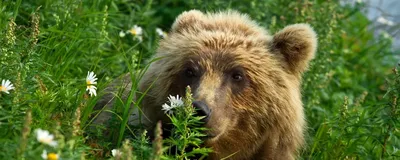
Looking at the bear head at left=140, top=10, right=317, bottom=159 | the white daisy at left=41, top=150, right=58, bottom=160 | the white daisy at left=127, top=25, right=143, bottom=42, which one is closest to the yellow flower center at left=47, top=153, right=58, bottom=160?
the white daisy at left=41, top=150, right=58, bottom=160

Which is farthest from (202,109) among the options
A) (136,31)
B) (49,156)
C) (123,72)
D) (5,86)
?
(136,31)

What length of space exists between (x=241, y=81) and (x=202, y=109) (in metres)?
0.76

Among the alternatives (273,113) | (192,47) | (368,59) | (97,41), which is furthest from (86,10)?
(368,59)

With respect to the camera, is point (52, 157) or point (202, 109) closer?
point (52, 157)

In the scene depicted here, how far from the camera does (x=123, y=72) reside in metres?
7.24

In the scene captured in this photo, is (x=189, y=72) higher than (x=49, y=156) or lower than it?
higher

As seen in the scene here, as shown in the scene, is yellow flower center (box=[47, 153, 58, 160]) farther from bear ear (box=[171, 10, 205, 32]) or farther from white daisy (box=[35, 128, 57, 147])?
bear ear (box=[171, 10, 205, 32])

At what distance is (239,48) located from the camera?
6.07 meters

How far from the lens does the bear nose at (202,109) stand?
5297mm

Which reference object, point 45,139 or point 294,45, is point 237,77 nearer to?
point 294,45

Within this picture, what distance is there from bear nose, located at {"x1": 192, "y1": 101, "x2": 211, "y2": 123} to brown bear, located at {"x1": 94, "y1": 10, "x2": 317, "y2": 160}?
29 cm

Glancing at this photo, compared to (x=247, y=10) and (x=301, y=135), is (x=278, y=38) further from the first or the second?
(x=247, y=10)

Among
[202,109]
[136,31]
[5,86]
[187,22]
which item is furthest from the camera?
[136,31]

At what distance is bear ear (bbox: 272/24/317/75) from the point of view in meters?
6.16
